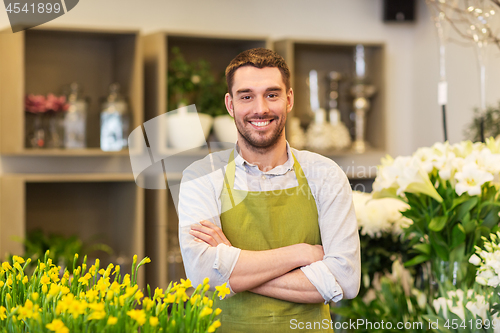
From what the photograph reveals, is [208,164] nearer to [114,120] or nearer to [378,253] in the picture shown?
[378,253]

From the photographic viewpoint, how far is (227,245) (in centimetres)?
109

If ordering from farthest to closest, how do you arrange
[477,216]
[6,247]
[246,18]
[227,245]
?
[246,18] → [6,247] → [477,216] → [227,245]

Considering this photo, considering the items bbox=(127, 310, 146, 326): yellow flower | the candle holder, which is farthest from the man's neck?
the candle holder

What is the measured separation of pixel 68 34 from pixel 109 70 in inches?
12.0

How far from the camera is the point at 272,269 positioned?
3.56 ft

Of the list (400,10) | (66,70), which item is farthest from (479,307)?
(400,10)

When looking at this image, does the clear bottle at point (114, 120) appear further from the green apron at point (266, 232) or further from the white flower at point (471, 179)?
the white flower at point (471, 179)

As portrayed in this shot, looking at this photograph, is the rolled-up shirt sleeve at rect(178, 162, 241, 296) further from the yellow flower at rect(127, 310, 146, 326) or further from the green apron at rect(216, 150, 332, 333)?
the yellow flower at rect(127, 310, 146, 326)

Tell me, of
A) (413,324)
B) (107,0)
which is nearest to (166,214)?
(107,0)

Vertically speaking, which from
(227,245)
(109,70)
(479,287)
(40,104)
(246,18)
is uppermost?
(246,18)

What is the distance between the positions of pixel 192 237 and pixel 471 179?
31.5 inches

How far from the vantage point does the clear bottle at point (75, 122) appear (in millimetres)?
2615

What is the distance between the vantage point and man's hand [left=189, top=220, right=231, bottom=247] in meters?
1.08

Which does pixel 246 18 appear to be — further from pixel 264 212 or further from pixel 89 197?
pixel 264 212
